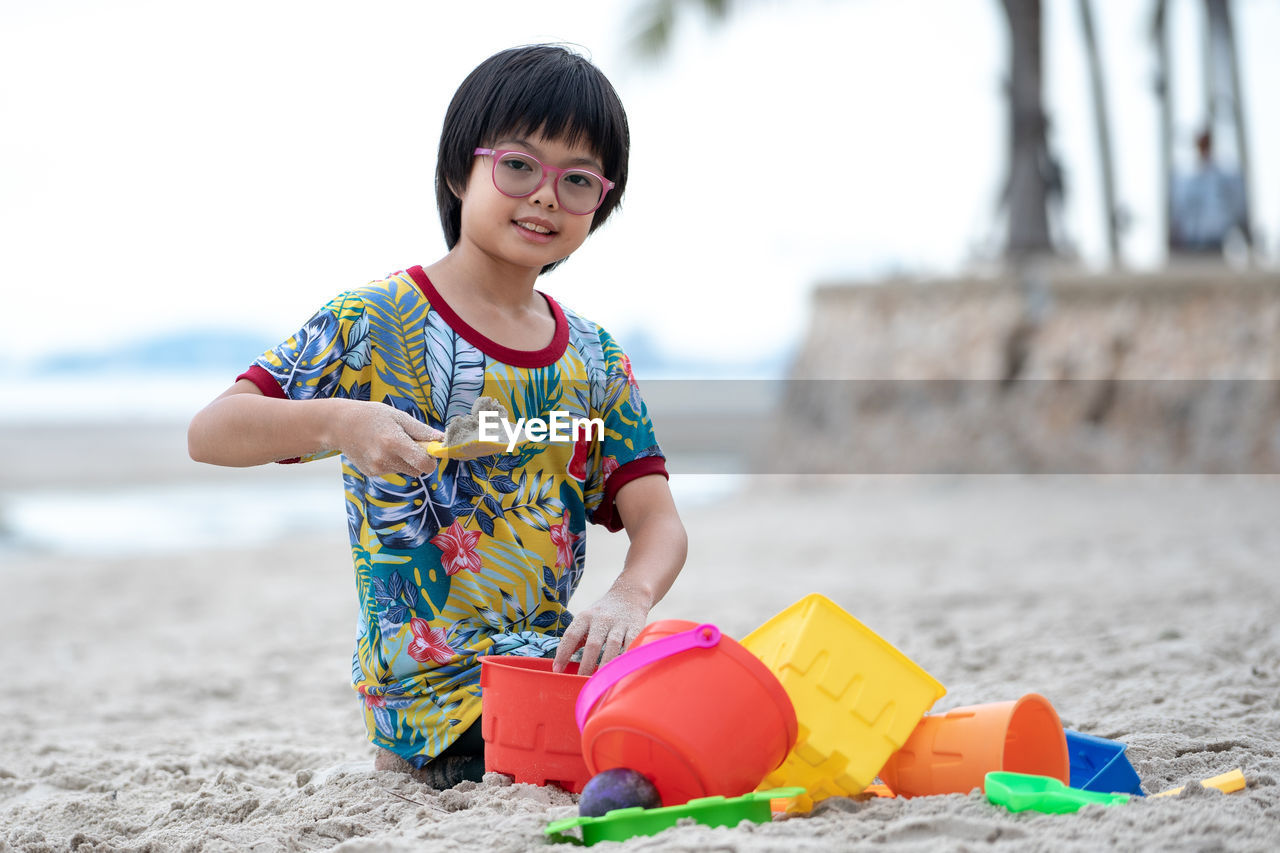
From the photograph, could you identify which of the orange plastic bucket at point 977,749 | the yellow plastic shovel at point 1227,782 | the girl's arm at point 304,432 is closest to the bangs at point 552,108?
the girl's arm at point 304,432

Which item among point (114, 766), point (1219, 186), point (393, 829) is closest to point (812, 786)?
point (393, 829)

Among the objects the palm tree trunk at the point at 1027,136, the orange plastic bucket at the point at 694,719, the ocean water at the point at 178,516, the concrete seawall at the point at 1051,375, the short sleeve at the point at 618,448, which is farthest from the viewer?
the palm tree trunk at the point at 1027,136

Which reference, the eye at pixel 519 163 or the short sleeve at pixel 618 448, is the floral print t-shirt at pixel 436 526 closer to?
the short sleeve at pixel 618 448

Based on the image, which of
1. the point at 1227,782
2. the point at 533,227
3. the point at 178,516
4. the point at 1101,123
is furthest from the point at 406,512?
the point at 178,516

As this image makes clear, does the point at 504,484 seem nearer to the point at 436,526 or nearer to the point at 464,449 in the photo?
the point at 436,526

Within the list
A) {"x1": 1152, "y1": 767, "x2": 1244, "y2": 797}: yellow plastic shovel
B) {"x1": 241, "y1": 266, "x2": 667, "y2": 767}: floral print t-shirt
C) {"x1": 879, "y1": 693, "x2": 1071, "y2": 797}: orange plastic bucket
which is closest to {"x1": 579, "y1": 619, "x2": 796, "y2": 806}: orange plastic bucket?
{"x1": 879, "y1": 693, "x2": 1071, "y2": 797}: orange plastic bucket

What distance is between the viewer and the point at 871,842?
1.41m

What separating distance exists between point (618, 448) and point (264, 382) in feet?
2.11

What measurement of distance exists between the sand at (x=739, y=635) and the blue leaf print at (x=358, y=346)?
27.2 inches

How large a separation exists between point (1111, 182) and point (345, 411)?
9.55m

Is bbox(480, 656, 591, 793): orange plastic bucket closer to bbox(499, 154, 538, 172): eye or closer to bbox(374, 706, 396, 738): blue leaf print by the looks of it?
bbox(374, 706, 396, 738): blue leaf print

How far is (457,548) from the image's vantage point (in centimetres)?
190

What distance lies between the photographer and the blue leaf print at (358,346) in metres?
1.85

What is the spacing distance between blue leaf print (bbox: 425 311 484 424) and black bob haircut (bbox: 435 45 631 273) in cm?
26
